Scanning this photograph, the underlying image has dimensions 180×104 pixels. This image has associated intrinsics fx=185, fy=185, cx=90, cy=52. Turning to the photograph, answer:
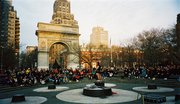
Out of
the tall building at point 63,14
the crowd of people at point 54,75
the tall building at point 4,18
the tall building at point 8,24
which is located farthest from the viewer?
the tall building at point 63,14

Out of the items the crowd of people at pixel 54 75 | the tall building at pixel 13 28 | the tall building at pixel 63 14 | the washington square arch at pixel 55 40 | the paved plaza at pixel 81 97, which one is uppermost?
the tall building at pixel 63 14

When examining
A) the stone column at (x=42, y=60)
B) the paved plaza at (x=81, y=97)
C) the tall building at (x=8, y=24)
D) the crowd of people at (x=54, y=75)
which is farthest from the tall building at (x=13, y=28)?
the paved plaza at (x=81, y=97)

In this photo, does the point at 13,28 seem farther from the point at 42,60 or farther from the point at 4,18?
the point at 42,60

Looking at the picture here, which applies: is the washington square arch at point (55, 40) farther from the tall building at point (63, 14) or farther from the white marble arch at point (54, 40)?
the tall building at point (63, 14)

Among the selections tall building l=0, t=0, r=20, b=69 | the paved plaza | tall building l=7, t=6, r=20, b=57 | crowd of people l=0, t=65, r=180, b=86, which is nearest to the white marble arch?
crowd of people l=0, t=65, r=180, b=86

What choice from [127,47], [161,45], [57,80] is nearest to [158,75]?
[57,80]

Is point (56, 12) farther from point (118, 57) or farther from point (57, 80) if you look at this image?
point (57, 80)

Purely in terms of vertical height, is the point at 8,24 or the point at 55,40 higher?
the point at 8,24

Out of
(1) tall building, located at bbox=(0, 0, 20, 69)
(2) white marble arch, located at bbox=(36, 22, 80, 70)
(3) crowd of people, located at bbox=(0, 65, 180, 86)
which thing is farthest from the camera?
(1) tall building, located at bbox=(0, 0, 20, 69)

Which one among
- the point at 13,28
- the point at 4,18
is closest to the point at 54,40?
the point at 4,18

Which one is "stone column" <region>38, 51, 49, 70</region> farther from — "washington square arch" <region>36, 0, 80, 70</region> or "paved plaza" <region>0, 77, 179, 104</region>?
"paved plaza" <region>0, 77, 179, 104</region>

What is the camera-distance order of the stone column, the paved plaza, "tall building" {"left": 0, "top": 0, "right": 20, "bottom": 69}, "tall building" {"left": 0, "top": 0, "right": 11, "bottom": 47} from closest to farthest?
the paved plaza < the stone column < "tall building" {"left": 0, "top": 0, "right": 11, "bottom": 47} < "tall building" {"left": 0, "top": 0, "right": 20, "bottom": 69}

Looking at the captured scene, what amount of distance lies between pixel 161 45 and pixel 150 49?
3144 mm

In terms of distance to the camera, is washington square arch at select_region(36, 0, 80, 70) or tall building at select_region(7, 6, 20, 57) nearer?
washington square arch at select_region(36, 0, 80, 70)
